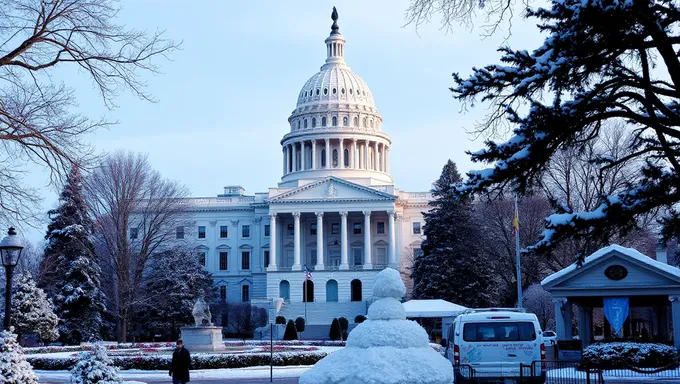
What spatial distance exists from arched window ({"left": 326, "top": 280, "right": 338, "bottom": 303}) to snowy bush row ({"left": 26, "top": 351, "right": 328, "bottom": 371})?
58.7 metres

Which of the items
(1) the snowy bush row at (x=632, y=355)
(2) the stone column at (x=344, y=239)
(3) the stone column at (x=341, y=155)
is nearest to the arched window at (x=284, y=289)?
(2) the stone column at (x=344, y=239)

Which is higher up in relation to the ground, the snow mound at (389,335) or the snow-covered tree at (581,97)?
the snow-covered tree at (581,97)

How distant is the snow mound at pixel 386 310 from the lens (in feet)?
43.5

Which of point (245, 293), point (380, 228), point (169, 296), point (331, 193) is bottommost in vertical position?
point (169, 296)

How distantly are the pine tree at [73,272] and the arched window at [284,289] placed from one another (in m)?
31.0

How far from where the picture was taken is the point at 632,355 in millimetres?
Answer: 27844

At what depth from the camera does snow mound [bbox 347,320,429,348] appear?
1279cm

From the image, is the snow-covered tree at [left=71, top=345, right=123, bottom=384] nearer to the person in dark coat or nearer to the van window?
the person in dark coat

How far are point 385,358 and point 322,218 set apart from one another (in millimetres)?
85798

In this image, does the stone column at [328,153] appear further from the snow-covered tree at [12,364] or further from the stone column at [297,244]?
the snow-covered tree at [12,364]

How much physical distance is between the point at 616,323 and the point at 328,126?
85.5 metres

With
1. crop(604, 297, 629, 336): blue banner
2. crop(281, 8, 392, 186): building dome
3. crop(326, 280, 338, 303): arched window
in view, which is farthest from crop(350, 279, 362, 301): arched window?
crop(604, 297, 629, 336): blue banner

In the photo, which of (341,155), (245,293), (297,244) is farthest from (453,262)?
(341,155)

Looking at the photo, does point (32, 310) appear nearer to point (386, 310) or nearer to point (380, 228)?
point (386, 310)
